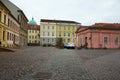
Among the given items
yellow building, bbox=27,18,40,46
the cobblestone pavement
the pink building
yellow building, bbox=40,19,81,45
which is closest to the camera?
the cobblestone pavement

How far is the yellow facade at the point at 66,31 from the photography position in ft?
273

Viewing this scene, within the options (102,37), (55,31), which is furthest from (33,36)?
(102,37)

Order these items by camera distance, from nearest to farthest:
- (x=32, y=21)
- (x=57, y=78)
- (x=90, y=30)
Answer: (x=57, y=78), (x=90, y=30), (x=32, y=21)

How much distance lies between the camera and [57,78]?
605 centimetres

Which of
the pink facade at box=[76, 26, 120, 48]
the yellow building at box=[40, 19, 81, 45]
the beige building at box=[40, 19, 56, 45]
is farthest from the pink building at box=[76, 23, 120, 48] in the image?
the yellow building at box=[40, 19, 81, 45]

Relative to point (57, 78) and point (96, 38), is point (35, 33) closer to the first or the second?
point (96, 38)

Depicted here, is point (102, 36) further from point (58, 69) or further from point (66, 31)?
point (66, 31)

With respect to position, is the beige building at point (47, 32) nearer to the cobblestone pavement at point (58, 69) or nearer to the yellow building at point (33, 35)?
the yellow building at point (33, 35)

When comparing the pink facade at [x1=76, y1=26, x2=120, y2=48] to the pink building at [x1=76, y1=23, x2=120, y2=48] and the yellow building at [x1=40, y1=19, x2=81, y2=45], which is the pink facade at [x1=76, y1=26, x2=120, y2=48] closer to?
the pink building at [x1=76, y1=23, x2=120, y2=48]

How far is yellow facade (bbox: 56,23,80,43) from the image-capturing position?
273 ft

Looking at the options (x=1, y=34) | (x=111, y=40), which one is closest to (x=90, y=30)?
(x=111, y=40)

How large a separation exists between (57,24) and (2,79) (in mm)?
77851

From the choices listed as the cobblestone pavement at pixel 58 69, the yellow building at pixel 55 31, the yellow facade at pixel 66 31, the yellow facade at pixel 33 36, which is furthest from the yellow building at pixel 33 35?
the cobblestone pavement at pixel 58 69

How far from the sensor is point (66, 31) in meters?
83.8
